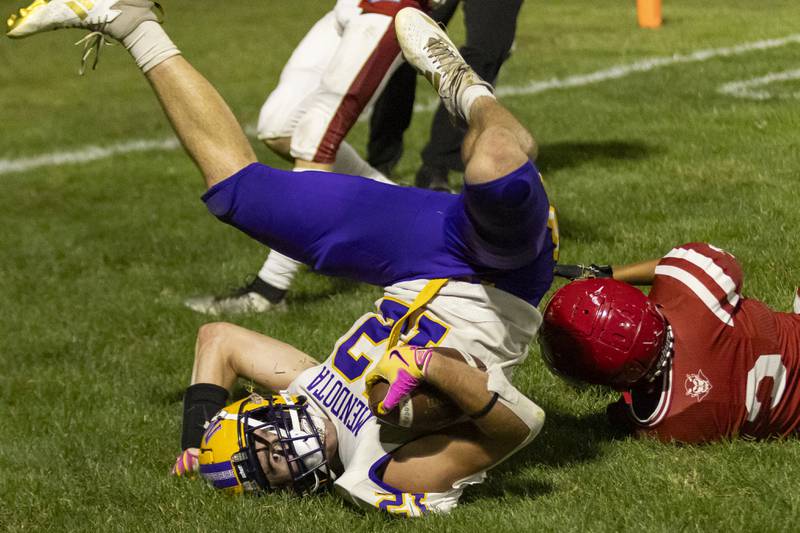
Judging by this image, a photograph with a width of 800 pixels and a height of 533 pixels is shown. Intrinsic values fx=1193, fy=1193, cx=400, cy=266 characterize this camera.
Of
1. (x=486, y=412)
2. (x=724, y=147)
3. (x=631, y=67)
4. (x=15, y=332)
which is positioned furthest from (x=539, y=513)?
(x=631, y=67)

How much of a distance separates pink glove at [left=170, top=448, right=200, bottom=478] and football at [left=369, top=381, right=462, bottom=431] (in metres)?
0.86

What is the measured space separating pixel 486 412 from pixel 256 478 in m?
0.87

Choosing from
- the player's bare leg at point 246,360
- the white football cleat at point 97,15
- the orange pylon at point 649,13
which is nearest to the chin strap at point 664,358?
the player's bare leg at point 246,360

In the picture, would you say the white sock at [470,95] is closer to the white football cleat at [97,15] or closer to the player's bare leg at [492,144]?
the player's bare leg at [492,144]

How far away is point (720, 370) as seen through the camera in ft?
12.3

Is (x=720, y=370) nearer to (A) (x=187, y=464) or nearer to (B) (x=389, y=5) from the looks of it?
(A) (x=187, y=464)

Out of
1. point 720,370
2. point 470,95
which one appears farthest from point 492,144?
point 720,370

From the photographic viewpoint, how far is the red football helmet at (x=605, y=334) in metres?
3.68

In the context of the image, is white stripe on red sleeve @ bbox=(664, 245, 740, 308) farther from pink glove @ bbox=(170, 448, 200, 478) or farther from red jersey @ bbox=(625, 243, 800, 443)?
pink glove @ bbox=(170, 448, 200, 478)

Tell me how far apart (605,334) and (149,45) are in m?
Answer: 1.89

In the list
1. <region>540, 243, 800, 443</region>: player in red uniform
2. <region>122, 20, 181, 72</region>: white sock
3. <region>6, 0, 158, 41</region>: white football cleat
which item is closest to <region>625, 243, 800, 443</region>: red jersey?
<region>540, 243, 800, 443</region>: player in red uniform

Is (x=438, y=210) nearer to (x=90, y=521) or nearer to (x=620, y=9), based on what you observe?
(x=90, y=521)

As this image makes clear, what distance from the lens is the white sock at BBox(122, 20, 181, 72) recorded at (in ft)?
13.8

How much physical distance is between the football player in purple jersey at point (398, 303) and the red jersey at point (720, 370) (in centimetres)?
47
